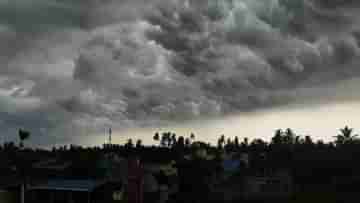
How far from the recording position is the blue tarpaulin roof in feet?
145

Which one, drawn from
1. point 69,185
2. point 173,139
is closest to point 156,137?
point 173,139

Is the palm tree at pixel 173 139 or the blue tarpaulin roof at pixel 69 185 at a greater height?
the palm tree at pixel 173 139

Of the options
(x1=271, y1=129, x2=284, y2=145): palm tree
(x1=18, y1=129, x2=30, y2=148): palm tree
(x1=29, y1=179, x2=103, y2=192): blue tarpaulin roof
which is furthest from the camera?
(x1=271, y1=129, x2=284, y2=145): palm tree

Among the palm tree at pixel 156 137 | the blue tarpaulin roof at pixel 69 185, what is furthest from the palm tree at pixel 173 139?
the blue tarpaulin roof at pixel 69 185

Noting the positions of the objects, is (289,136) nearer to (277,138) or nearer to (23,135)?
(277,138)

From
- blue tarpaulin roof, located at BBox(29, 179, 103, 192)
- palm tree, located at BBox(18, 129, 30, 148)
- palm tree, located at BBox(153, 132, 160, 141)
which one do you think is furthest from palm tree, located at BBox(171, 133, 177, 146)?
Result: blue tarpaulin roof, located at BBox(29, 179, 103, 192)

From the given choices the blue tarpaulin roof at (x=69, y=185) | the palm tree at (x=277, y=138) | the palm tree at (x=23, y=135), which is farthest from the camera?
the palm tree at (x=277, y=138)

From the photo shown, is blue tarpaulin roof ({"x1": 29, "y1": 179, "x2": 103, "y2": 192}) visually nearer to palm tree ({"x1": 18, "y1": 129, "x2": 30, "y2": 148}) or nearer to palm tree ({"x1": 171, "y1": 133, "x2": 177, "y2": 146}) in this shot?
palm tree ({"x1": 18, "y1": 129, "x2": 30, "y2": 148})

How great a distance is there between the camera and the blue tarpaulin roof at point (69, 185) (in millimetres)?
44250

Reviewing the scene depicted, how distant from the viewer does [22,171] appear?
6488 centimetres

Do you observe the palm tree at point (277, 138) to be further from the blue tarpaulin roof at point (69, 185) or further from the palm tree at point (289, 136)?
the blue tarpaulin roof at point (69, 185)

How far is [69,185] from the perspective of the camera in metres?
46.6

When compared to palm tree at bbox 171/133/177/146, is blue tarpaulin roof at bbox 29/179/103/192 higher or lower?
lower

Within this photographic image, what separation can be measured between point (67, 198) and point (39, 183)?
160 inches
